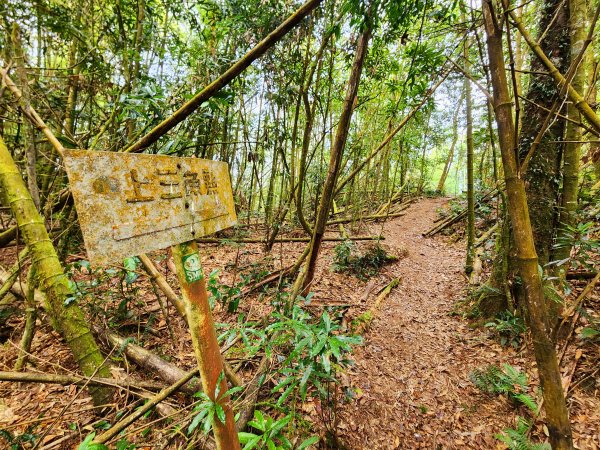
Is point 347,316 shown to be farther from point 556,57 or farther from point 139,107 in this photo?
point 556,57

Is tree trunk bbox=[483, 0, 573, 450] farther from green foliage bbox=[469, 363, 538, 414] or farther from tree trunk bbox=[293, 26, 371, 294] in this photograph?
green foliage bbox=[469, 363, 538, 414]

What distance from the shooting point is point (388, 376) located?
3.06m

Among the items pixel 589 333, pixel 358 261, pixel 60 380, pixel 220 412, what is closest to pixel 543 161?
pixel 589 333

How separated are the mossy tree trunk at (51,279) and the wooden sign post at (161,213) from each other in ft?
5.09

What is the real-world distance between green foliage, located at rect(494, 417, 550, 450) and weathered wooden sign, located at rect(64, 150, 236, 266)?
2.88 m

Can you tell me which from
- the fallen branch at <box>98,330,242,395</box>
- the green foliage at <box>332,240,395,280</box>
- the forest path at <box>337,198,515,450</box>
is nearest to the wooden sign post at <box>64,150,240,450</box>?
the fallen branch at <box>98,330,242,395</box>

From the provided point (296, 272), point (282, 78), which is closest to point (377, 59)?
point (282, 78)

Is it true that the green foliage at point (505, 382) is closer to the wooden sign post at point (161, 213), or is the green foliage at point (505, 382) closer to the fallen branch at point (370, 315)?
the fallen branch at point (370, 315)

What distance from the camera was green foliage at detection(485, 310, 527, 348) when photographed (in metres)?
3.22

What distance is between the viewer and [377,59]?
4.41 m

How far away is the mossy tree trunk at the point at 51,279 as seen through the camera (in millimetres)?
2102

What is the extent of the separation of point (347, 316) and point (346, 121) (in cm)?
284

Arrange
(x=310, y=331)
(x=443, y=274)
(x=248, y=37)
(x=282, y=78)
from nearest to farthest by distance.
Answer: (x=310, y=331) → (x=248, y=37) → (x=282, y=78) → (x=443, y=274)

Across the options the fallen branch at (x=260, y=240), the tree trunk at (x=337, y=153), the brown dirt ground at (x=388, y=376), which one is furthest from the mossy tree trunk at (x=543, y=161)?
the fallen branch at (x=260, y=240)
